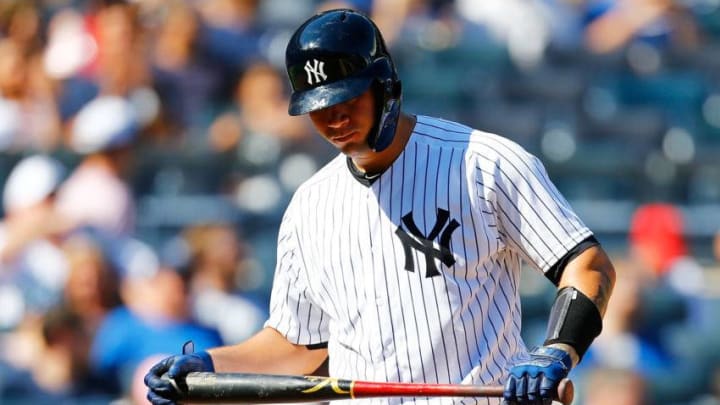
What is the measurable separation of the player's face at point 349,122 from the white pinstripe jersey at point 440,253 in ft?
0.56

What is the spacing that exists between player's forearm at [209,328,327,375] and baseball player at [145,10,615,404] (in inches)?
3.7

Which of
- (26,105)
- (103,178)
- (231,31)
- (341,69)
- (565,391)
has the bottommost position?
(565,391)

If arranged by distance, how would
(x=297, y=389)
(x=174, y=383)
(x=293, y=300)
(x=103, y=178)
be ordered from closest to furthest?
(x=297, y=389), (x=174, y=383), (x=293, y=300), (x=103, y=178)

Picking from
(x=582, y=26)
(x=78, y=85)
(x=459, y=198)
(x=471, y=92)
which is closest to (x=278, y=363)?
(x=459, y=198)

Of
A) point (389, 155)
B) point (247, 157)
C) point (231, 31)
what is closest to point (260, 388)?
point (389, 155)

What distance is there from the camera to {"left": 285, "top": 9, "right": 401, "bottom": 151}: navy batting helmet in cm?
320

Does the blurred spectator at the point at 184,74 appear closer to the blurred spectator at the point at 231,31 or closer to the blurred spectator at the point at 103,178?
the blurred spectator at the point at 231,31

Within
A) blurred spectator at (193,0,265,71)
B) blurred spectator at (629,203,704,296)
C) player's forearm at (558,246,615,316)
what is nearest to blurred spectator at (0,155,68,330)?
blurred spectator at (193,0,265,71)

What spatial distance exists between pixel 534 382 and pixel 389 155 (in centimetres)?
77

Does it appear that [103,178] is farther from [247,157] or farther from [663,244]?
[663,244]

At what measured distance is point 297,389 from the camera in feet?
10.5

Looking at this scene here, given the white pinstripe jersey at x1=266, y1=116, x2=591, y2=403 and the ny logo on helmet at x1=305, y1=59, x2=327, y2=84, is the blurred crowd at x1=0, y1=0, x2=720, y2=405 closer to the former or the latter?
the white pinstripe jersey at x1=266, y1=116, x2=591, y2=403

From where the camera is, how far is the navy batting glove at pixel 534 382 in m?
2.83

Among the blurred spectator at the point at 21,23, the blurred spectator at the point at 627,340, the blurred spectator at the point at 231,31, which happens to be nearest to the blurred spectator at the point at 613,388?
the blurred spectator at the point at 627,340
